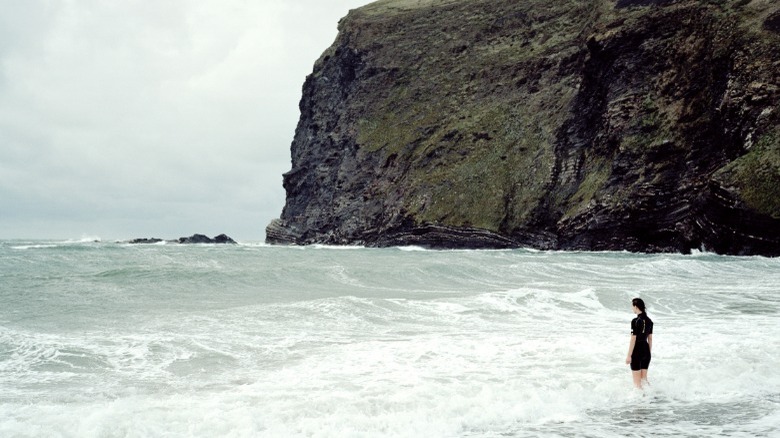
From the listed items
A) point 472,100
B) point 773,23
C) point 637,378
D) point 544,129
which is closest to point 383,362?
point 637,378

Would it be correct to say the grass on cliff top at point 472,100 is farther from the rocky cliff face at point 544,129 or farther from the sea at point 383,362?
the sea at point 383,362

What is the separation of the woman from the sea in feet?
1.10

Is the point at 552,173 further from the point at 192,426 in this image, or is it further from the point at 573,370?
the point at 192,426

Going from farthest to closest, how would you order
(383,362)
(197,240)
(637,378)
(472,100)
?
1. (197,240)
2. (472,100)
3. (383,362)
4. (637,378)

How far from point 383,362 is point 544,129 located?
55.0 metres

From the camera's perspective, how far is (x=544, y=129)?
207 feet

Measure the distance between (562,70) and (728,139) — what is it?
25.9 metres

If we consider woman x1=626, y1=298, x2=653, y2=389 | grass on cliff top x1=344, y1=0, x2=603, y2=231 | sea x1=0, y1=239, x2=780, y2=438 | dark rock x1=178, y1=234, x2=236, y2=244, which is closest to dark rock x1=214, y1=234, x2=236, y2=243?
dark rock x1=178, y1=234, x2=236, y2=244

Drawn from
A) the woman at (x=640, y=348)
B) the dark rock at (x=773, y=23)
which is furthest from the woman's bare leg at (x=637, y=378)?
the dark rock at (x=773, y=23)

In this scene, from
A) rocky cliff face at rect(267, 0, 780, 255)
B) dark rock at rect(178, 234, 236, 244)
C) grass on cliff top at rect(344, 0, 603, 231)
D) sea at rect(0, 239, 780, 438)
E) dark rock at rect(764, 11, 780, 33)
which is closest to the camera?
sea at rect(0, 239, 780, 438)

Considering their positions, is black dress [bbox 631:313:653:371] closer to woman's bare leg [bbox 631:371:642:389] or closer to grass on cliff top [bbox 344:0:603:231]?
woman's bare leg [bbox 631:371:642:389]

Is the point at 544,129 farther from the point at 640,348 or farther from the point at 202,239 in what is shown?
the point at 202,239

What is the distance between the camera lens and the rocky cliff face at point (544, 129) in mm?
42812

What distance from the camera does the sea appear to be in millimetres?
8172
